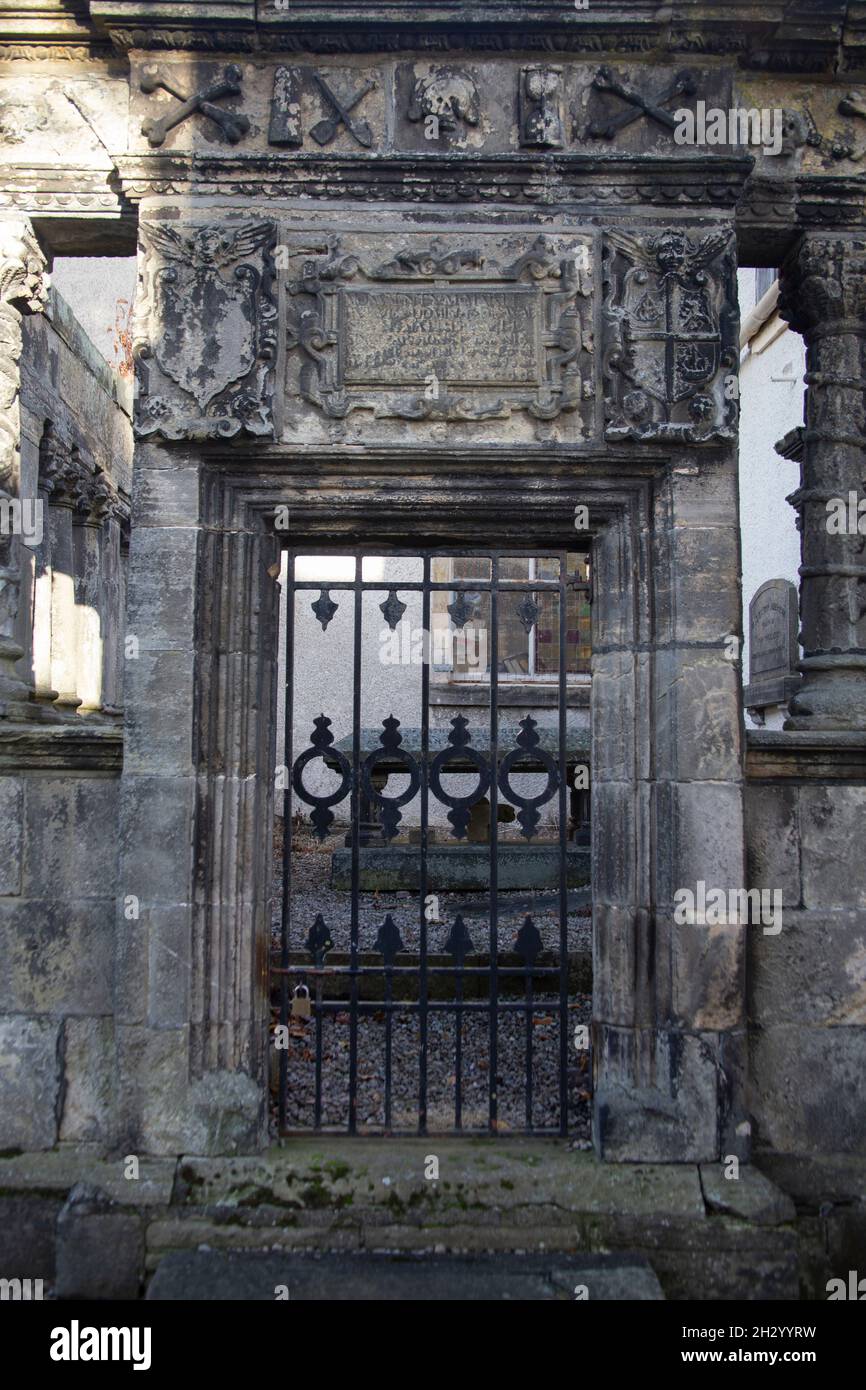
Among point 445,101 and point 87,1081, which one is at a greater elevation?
point 445,101

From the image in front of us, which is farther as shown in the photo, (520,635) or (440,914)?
(520,635)

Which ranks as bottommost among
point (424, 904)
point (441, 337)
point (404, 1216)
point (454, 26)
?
point (404, 1216)

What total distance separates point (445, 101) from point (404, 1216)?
398cm

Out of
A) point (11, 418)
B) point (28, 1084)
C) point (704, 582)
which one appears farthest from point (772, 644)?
point (28, 1084)

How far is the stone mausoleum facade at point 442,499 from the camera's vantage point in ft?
11.5

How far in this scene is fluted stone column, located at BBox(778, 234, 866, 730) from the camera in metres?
3.81

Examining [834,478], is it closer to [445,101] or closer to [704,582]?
[704,582]

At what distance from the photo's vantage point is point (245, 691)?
363cm

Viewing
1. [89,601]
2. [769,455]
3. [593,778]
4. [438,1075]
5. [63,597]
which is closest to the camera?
[593,778]

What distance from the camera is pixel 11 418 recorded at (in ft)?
12.8

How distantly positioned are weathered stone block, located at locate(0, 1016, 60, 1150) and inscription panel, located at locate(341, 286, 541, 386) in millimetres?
2660

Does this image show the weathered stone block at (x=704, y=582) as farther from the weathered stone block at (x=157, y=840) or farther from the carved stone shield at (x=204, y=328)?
the weathered stone block at (x=157, y=840)

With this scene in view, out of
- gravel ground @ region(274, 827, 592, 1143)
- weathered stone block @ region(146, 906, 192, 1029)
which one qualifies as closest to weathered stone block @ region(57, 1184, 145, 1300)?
weathered stone block @ region(146, 906, 192, 1029)

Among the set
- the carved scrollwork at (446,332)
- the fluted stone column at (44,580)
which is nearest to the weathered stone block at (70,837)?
the carved scrollwork at (446,332)
